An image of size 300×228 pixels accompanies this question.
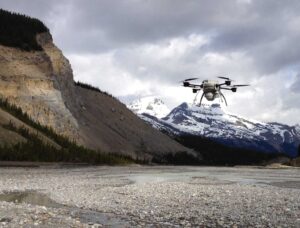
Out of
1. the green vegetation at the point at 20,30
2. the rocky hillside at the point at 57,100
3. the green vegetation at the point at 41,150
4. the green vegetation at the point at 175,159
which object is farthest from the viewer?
the green vegetation at the point at 175,159

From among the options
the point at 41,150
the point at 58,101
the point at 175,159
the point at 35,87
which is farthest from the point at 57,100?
the point at 175,159

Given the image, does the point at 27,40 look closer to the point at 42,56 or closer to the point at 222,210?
the point at 42,56

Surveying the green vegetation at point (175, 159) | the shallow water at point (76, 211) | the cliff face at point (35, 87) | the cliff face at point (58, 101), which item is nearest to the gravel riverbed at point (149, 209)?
the shallow water at point (76, 211)

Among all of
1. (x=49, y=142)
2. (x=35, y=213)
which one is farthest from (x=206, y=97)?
(x=49, y=142)

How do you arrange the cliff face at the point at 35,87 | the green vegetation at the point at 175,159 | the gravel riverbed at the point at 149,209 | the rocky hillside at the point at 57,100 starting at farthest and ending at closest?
the green vegetation at the point at 175,159 → the rocky hillside at the point at 57,100 → the cliff face at the point at 35,87 → the gravel riverbed at the point at 149,209

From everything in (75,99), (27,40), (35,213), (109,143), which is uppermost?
(27,40)

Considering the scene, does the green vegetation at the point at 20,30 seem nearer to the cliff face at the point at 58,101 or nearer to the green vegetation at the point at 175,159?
the cliff face at the point at 58,101

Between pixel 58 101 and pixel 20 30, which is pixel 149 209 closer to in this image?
pixel 58 101
